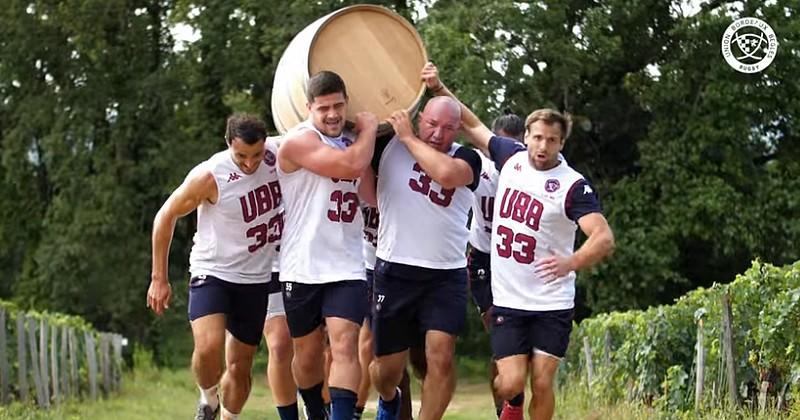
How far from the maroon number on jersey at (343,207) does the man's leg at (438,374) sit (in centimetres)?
97

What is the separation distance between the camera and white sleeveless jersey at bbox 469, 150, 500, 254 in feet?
28.9

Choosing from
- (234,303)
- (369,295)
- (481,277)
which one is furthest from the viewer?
(481,277)

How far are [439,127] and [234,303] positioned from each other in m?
1.76

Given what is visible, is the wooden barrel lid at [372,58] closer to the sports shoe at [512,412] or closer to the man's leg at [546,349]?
the man's leg at [546,349]

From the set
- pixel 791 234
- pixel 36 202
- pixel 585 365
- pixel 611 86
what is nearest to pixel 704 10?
pixel 611 86

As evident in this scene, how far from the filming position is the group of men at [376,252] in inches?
281

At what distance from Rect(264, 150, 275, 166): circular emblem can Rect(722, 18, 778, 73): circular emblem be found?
18.9 meters

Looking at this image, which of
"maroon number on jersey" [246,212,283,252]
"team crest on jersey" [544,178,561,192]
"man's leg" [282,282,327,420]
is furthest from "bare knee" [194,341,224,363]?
"team crest on jersey" [544,178,561,192]

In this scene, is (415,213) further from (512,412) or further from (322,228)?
(512,412)

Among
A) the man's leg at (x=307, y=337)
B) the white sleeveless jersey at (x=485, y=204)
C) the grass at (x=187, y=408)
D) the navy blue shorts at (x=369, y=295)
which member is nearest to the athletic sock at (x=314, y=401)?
the man's leg at (x=307, y=337)

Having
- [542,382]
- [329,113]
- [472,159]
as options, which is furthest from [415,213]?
[542,382]

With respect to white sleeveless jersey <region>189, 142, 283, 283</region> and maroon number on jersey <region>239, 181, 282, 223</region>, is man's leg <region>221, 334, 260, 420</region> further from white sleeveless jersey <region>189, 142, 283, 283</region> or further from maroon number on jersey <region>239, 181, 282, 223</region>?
maroon number on jersey <region>239, 181, 282, 223</region>

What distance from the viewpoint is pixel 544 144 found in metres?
7.38

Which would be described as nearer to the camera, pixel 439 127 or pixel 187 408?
pixel 439 127
